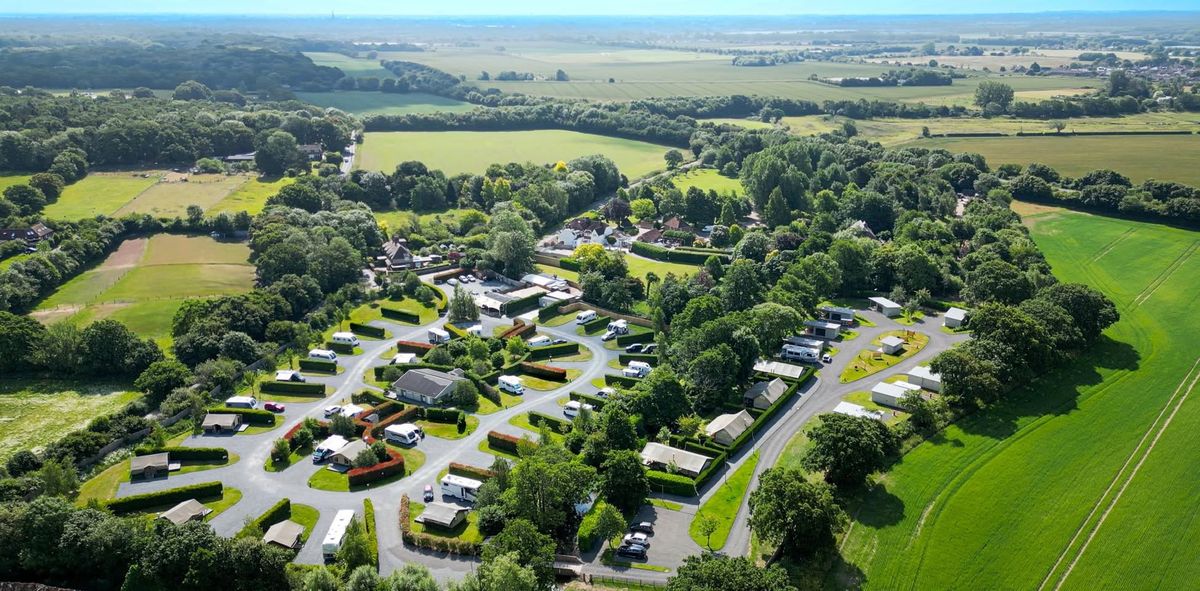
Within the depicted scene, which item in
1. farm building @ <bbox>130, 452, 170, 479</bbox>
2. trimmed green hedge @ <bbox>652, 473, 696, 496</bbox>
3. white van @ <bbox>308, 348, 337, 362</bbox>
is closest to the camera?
trimmed green hedge @ <bbox>652, 473, 696, 496</bbox>

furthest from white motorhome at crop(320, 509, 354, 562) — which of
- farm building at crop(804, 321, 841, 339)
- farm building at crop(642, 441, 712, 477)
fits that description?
farm building at crop(804, 321, 841, 339)

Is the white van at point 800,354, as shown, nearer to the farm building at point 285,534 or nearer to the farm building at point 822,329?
the farm building at point 822,329

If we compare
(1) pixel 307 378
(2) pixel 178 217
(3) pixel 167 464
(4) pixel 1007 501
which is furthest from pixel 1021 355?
(2) pixel 178 217

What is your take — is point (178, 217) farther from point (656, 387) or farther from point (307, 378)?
point (656, 387)

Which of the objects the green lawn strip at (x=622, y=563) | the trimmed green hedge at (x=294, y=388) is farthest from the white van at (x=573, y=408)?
the trimmed green hedge at (x=294, y=388)

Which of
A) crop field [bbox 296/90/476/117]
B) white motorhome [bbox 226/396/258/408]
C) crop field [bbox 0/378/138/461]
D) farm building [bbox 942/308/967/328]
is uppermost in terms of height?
crop field [bbox 296/90/476/117]

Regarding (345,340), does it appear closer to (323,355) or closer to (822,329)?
(323,355)

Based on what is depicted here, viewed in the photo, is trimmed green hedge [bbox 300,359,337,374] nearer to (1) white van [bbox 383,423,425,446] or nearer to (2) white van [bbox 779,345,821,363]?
(1) white van [bbox 383,423,425,446]
